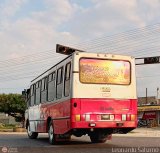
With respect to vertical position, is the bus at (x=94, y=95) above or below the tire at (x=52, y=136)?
above

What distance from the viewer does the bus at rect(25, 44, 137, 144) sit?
15.8 meters

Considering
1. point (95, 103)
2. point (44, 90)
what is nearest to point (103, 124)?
point (95, 103)

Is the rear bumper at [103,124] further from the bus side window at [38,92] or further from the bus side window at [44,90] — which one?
the bus side window at [38,92]

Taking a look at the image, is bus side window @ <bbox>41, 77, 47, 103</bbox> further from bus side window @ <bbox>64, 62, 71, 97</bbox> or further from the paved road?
bus side window @ <bbox>64, 62, 71, 97</bbox>

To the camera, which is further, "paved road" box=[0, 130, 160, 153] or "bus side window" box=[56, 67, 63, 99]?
"bus side window" box=[56, 67, 63, 99]

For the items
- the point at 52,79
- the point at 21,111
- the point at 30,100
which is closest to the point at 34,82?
the point at 30,100

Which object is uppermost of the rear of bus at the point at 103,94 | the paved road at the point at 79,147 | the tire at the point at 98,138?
the rear of bus at the point at 103,94

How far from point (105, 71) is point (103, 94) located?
91 centimetres

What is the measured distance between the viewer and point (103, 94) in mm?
16219

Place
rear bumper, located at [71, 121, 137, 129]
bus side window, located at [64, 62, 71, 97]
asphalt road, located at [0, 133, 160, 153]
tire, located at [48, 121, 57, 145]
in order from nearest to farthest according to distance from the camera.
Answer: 1. asphalt road, located at [0, 133, 160, 153]
2. rear bumper, located at [71, 121, 137, 129]
3. bus side window, located at [64, 62, 71, 97]
4. tire, located at [48, 121, 57, 145]

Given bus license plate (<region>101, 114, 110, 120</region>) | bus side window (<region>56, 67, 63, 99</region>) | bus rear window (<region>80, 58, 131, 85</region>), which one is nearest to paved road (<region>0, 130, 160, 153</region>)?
bus license plate (<region>101, 114, 110, 120</region>)

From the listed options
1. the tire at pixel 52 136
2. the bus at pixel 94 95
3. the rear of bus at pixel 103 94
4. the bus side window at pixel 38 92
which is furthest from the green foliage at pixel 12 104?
the rear of bus at pixel 103 94

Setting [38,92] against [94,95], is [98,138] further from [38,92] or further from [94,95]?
[38,92]

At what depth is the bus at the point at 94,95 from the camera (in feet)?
51.8
